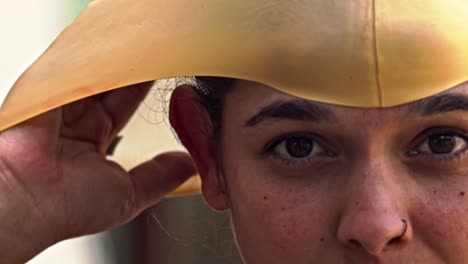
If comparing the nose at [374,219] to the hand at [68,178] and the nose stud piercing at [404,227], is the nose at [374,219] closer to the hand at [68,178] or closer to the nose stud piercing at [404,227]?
the nose stud piercing at [404,227]

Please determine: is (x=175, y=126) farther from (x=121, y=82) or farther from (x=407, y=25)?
(x=407, y=25)

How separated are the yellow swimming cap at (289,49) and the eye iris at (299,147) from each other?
0.10m

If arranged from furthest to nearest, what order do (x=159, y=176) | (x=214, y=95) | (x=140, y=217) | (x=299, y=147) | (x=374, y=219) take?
1. (x=140, y=217)
2. (x=159, y=176)
3. (x=214, y=95)
4. (x=299, y=147)
5. (x=374, y=219)

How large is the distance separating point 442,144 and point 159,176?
1.41ft

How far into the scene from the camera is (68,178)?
34.3 inches

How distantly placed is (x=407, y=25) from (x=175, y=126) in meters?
0.36

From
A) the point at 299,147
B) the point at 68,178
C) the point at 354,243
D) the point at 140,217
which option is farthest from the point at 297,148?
the point at 140,217

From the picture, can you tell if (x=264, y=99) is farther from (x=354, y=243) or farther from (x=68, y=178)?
(x=68, y=178)

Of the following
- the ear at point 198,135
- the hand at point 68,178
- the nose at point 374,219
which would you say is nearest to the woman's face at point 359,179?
the nose at point 374,219

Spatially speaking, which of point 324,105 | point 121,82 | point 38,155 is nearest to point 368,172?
point 324,105

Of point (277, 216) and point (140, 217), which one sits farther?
point (140, 217)

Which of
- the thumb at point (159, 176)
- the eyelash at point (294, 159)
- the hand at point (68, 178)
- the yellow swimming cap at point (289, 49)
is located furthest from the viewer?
the thumb at point (159, 176)

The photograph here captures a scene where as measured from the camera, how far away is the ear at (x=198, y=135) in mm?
877

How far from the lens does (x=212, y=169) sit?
88 cm
